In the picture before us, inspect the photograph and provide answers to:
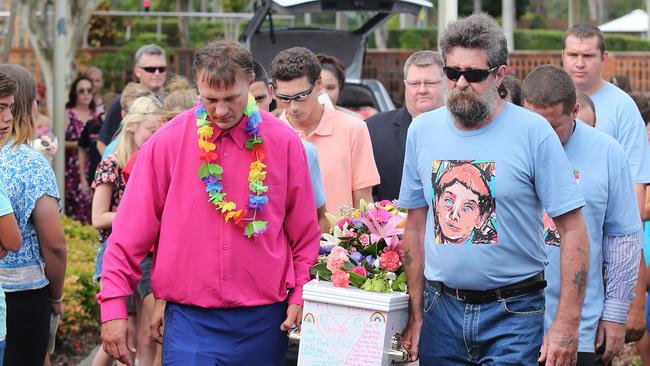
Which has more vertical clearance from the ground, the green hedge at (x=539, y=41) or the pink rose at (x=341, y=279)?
the green hedge at (x=539, y=41)

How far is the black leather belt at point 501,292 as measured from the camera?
484cm

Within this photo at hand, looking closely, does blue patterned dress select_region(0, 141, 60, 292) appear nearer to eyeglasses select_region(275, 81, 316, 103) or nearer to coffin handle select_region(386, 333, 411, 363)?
eyeglasses select_region(275, 81, 316, 103)

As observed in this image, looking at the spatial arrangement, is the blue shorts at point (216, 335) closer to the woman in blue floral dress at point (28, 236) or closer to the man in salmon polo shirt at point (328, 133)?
the woman in blue floral dress at point (28, 236)

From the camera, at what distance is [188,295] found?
5.13 m

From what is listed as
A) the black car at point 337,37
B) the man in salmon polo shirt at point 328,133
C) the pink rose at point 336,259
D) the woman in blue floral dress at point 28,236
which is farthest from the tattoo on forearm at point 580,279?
the black car at point 337,37

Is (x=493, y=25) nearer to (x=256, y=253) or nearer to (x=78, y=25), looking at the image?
(x=256, y=253)

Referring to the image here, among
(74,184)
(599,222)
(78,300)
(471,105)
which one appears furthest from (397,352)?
(74,184)

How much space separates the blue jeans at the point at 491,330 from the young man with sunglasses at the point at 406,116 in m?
2.64

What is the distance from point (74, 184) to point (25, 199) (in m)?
8.52

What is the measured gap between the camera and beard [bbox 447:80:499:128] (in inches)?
190

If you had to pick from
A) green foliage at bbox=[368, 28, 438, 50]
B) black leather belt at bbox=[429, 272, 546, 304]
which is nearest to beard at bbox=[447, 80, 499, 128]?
black leather belt at bbox=[429, 272, 546, 304]

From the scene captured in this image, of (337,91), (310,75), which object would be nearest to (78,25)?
(337,91)

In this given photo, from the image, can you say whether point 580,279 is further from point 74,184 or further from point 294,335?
point 74,184

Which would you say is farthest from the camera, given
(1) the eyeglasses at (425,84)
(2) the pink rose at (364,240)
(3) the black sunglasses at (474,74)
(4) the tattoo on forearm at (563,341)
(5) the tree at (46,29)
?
(5) the tree at (46,29)
